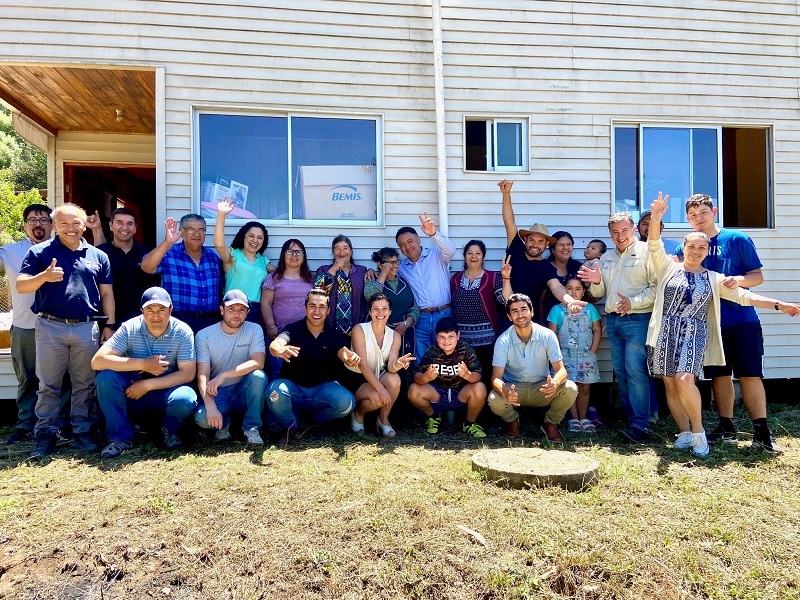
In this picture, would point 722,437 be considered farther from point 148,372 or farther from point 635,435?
point 148,372

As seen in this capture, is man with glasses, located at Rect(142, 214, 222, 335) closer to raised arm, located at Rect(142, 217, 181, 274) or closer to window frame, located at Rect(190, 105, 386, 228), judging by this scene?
raised arm, located at Rect(142, 217, 181, 274)

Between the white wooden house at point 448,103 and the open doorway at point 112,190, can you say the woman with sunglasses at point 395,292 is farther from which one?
the open doorway at point 112,190

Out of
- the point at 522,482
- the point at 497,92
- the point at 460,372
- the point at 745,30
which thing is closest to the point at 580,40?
the point at 497,92

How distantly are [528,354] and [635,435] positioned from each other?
3.93ft

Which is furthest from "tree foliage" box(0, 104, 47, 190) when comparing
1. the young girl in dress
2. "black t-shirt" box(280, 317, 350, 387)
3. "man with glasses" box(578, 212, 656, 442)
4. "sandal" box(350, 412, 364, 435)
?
Answer: "man with glasses" box(578, 212, 656, 442)

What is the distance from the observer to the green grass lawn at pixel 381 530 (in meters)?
2.83

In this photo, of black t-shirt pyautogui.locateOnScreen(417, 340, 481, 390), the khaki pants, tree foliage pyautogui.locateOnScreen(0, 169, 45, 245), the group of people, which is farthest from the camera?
tree foliage pyautogui.locateOnScreen(0, 169, 45, 245)

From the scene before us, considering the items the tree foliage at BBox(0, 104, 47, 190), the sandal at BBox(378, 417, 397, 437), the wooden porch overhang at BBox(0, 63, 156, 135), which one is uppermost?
the tree foliage at BBox(0, 104, 47, 190)

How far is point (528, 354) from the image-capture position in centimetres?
488

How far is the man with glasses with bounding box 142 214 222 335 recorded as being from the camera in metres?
5.00

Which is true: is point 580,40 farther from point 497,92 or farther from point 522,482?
point 522,482

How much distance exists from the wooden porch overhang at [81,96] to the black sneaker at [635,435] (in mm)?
5848

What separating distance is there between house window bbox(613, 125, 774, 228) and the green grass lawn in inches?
Answer: 133

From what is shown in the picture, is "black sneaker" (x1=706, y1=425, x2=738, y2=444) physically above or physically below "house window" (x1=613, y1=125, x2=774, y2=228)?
below
